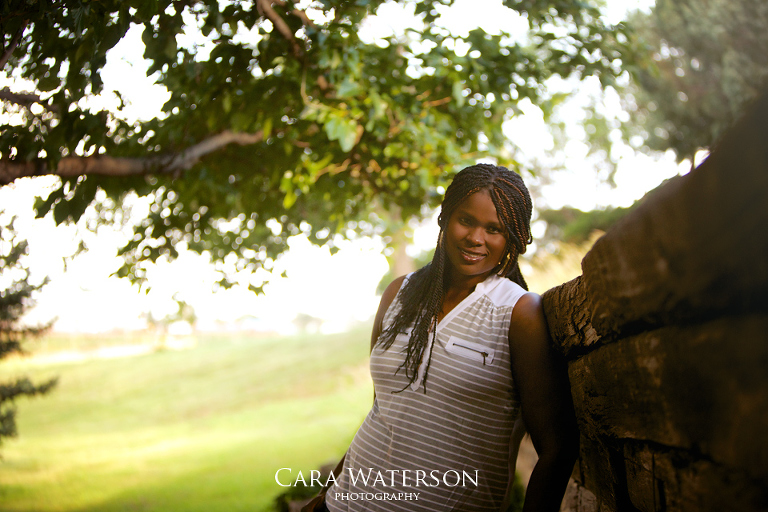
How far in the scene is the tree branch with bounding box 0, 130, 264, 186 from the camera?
2.46 meters

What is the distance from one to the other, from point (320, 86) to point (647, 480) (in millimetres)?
3274

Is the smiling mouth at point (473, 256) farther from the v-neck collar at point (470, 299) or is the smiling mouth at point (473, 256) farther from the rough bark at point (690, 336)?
the rough bark at point (690, 336)

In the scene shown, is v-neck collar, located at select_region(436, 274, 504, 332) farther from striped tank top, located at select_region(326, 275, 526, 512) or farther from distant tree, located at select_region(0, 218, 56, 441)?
distant tree, located at select_region(0, 218, 56, 441)

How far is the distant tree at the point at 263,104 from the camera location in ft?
7.45

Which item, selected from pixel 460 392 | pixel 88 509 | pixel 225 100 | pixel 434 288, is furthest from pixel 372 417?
pixel 88 509

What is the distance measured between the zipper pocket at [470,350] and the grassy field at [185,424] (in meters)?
4.91

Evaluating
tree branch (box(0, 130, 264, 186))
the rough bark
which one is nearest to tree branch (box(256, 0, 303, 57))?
tree branch (box(0, 130, 264, 186))

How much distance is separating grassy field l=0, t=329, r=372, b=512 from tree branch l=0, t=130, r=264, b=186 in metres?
3.97

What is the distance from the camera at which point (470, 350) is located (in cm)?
169

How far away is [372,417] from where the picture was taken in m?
1.90

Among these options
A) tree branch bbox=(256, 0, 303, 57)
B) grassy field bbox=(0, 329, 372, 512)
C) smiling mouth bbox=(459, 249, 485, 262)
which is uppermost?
tree branch bbox=(256, 0, 303, 57)

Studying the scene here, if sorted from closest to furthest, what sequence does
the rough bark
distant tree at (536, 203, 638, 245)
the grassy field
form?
1. the rough bark
2. the grassy field
3. distant tree at (536, 203, 638, 245)

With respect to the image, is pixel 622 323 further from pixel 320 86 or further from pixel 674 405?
pixel 320 86

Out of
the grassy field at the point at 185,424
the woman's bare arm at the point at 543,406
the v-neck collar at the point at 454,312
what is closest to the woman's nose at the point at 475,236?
the v-neck collar at the point at 454,312
